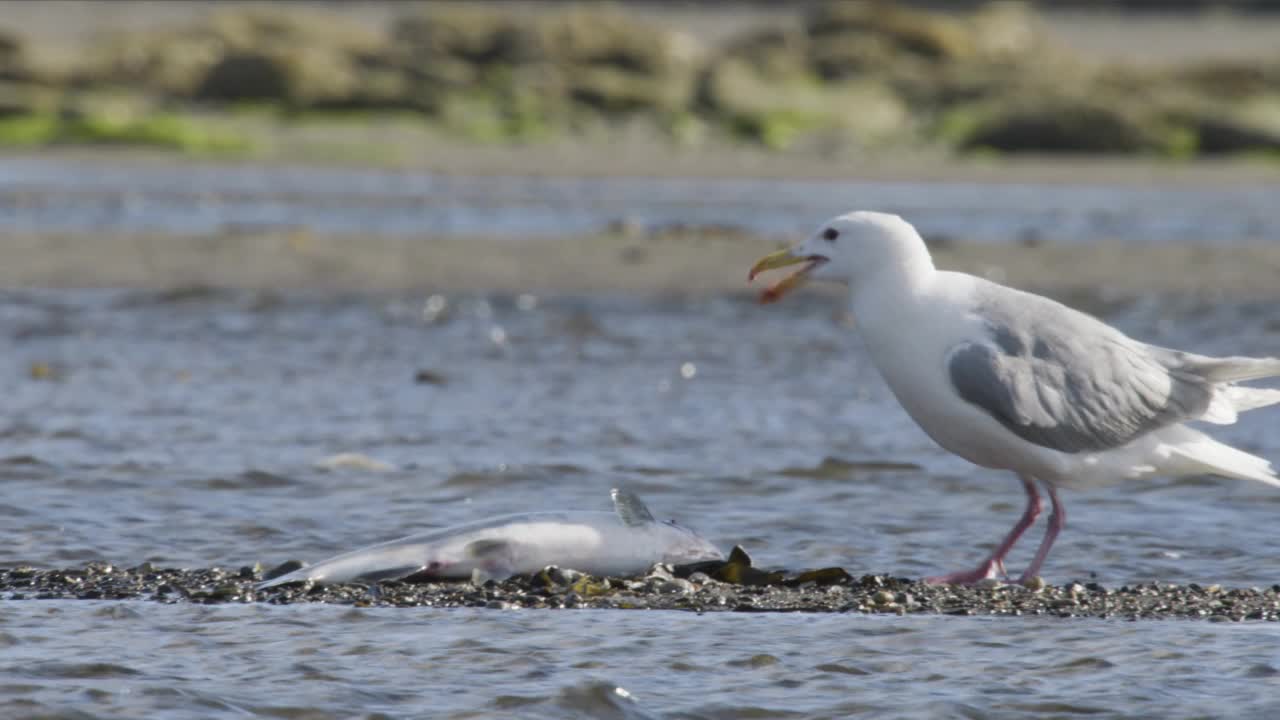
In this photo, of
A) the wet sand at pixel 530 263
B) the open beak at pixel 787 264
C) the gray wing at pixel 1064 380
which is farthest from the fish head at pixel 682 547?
the wet sand at pixel 530 263

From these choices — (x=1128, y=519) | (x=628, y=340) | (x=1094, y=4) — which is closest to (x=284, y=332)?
(x=628, y=340)

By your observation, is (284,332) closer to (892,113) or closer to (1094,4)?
(892,113)

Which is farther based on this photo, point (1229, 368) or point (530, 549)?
point (1229, 368)

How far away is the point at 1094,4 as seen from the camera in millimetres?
72938

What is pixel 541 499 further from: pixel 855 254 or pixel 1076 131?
pixel 1076 131

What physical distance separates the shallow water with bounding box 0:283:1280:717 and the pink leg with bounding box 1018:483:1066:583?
144 mm

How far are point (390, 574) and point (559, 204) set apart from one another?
16.6m

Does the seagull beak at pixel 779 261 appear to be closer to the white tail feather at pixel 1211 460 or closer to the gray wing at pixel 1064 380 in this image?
the gray wing at pixel 1064 380

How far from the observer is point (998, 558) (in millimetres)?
6738

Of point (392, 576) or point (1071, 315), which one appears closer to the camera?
point (392, 576)

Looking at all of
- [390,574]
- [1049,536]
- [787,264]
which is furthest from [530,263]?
[390,574]

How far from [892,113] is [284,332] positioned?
2229 centimetres

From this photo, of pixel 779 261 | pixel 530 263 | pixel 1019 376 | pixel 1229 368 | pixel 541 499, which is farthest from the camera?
pixel 530 263

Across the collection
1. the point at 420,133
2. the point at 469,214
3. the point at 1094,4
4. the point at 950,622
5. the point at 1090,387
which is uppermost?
the point at 1094,4
